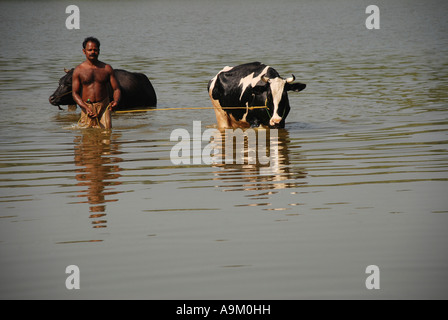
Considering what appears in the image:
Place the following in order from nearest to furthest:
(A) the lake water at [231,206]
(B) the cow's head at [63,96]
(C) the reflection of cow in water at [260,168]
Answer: (A) the lake water at [231,206], (C) the reflection of cow in water at [260,168], (B) the cow's head at [63,96]

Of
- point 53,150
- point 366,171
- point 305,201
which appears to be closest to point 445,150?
point 366,171

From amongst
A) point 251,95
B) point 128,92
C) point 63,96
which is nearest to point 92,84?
point 251,95

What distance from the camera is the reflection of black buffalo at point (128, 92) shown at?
18.0 m

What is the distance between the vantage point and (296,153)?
11375mm

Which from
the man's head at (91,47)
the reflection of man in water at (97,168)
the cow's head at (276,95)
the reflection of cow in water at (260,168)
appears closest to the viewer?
the reflection of man in water at (97,168)

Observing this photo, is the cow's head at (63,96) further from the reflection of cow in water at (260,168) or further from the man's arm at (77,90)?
the reflection of cow in water at (260,168)

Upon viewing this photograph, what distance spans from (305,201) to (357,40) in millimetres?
34892

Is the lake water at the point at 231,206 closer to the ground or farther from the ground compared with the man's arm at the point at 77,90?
closer to the ground

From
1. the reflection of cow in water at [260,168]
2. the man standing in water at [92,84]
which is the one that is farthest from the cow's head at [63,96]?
the reflection of cow in water at [260,168]

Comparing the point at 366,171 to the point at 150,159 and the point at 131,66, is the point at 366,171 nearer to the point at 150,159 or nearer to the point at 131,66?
the point at 150,159

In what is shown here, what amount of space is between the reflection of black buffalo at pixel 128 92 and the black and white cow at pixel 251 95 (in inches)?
142

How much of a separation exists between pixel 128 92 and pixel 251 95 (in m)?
4.85

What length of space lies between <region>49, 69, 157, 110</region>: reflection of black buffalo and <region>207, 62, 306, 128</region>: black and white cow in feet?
11.9

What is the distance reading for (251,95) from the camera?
14125 mm
